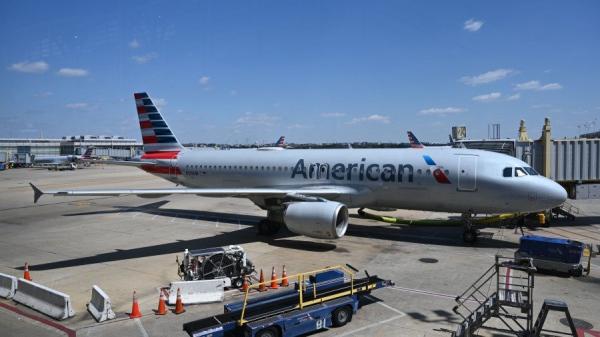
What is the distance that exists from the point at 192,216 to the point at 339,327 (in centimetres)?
1916

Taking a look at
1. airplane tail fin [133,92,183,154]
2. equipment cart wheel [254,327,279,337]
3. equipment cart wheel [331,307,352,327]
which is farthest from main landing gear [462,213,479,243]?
airplane tail fin [133,92,183,154]

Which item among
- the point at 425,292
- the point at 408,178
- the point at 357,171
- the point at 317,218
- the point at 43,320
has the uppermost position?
the point at 357,171

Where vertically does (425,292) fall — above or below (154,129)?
below

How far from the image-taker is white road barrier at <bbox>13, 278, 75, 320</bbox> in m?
10.8

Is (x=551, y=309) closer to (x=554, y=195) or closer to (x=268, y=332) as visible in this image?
(x=268, y=332)

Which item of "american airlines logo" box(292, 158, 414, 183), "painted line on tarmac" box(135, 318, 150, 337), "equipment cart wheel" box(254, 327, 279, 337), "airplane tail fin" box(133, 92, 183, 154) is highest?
"airplane tail fin" box(133, 92, 183, 154)

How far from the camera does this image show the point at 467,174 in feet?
58.2

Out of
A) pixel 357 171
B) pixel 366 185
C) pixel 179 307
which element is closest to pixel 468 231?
pixel 366 185

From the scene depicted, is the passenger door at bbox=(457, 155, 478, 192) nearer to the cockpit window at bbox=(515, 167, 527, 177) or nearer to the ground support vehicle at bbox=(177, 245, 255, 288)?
the cockpit window at bbox=(515, 167, 527, 177)

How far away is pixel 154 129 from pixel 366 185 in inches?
651

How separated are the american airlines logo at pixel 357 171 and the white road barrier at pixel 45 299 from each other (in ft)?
42.6

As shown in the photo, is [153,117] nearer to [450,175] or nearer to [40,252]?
[40,252]

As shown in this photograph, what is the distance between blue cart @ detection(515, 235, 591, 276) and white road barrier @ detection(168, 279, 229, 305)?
9533 millimetres

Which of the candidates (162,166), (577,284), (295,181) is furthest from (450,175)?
(162,166)
